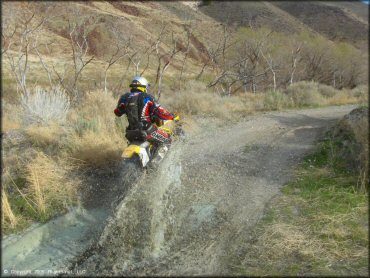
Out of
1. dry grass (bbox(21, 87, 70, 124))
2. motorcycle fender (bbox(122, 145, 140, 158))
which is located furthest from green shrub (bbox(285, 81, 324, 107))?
motorcycle fender (bbox(122, 145, 140, 158))

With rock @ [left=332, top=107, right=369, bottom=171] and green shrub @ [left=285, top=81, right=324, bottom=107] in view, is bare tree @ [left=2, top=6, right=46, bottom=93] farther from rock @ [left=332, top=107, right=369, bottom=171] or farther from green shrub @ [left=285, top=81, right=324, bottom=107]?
green shrub @ [left=285, top=81, right=324, bottom=107]

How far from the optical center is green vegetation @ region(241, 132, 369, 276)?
411cm

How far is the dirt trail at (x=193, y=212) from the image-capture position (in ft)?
14.6

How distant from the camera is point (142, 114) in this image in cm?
625

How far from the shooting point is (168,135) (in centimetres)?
666

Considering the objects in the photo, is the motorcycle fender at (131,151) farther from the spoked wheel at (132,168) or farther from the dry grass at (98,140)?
the dry grass at (98,140)

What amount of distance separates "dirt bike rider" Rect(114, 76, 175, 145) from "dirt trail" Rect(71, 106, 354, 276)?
0.53 m

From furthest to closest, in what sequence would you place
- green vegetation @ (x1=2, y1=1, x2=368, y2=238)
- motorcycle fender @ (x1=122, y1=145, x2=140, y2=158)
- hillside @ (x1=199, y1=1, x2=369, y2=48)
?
1. hillside @ (x1=199, y1=1, x2=369, y2=48)
2. green vegetation @ (x1=2, y1=1, x2=368, y2=238)
3. motorcycle fender @ (x1=122, y1=145, x2=140, y2=158)

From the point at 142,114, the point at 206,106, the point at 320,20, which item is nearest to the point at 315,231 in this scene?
the point at 142,114

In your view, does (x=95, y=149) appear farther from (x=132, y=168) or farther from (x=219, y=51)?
(x=219, y=51)

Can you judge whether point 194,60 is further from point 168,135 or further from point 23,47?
point 168,135

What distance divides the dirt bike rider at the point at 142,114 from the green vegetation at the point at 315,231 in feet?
7.53

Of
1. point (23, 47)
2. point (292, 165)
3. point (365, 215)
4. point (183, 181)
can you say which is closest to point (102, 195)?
point (183, 181)

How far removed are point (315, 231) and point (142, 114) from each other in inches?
130
